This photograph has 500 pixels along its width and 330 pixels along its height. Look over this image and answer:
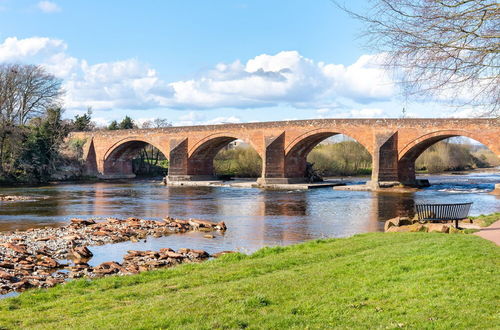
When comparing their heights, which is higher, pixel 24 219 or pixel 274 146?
pixel 274 146

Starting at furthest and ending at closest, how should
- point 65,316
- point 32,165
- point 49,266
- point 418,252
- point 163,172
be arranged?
point 163,172, point 32,165, point 49,266, point 418,252, point 65,316

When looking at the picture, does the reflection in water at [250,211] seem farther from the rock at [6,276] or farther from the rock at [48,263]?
the rock at [6,276]

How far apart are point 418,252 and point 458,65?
11.1ft

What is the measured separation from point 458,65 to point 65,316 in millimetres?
6063

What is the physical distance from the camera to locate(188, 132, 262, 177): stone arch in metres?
46.8

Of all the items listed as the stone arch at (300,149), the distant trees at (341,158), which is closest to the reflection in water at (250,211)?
the stone arch at (300,149)

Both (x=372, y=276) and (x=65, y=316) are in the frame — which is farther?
(x=372, y=276)

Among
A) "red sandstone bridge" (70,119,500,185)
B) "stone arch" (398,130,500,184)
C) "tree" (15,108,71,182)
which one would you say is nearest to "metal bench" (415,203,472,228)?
"red sandstone bridge" (70,119,500,185)

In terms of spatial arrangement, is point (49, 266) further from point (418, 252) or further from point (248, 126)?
point (248, 126)

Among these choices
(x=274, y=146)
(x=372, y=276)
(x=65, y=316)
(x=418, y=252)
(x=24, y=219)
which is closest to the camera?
(x=65, y=316)

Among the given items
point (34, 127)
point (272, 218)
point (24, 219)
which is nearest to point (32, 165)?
point (34, 127)

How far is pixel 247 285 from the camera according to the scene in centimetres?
745

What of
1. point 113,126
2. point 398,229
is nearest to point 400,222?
point 398,229

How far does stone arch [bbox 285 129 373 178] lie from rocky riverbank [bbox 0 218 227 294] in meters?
23.4
